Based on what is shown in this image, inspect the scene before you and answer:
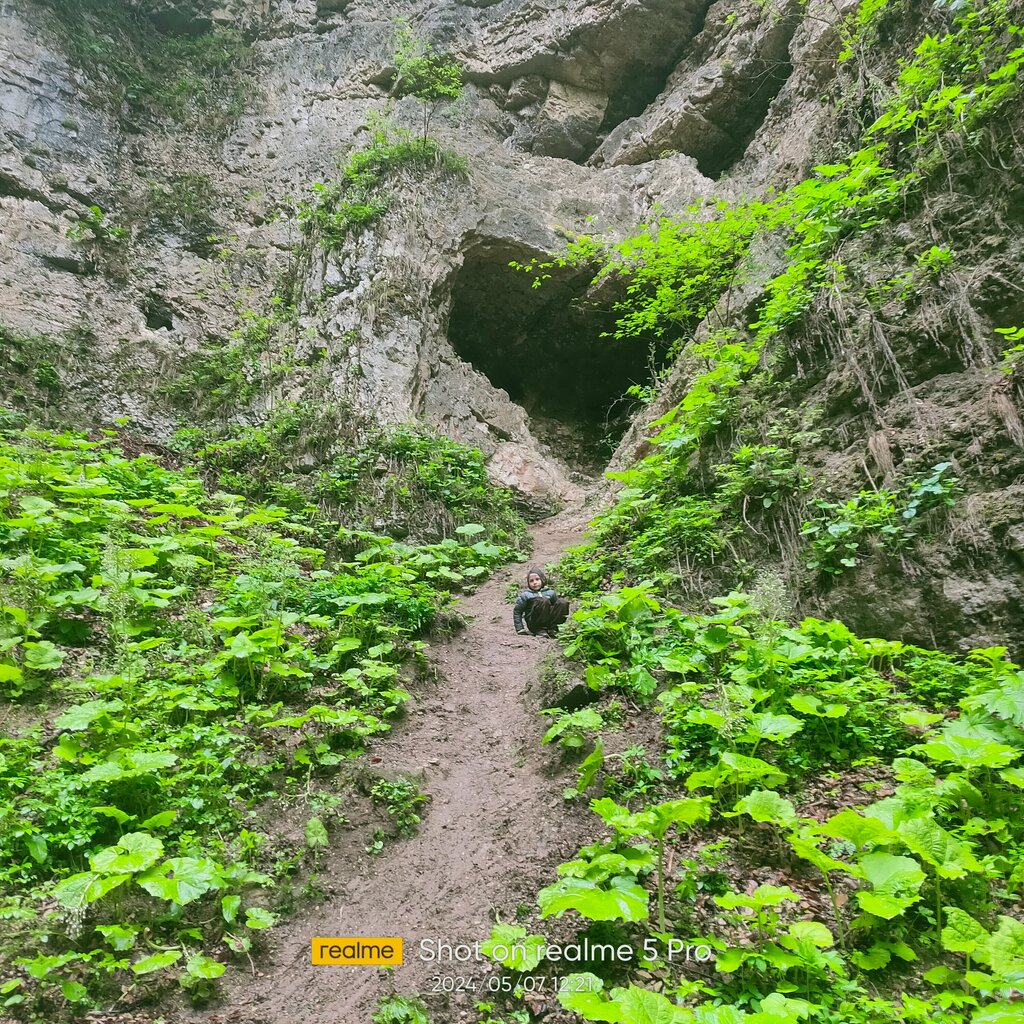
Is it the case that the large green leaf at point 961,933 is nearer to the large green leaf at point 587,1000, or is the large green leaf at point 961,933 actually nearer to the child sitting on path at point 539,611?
the large green leaf at point 587,1000

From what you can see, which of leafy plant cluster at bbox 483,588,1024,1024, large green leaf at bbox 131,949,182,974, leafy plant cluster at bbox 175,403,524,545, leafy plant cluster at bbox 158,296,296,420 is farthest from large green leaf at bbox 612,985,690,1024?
leafy plant cluster at bbox 158,296,296,420

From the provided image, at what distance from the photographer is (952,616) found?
4207 millimetres

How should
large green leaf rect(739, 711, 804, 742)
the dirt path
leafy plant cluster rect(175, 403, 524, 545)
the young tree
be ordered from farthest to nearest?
1. the young tree
2. leafy plant cluster rect(175, 403, 524, 545)
3. large green leaf rect(739, 711, 804, 742)
4. the dirt path

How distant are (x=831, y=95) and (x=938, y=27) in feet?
6.18

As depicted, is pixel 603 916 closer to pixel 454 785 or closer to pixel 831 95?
pixel 454 785

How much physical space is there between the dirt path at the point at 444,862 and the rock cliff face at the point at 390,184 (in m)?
4.76

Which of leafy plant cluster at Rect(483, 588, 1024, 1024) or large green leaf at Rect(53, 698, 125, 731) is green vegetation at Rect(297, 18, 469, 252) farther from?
leafy plant cluster at Rect(483, 588, 1024, 1024)

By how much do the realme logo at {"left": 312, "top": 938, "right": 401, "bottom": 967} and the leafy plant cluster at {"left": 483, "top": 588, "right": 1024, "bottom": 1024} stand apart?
660 millimetres

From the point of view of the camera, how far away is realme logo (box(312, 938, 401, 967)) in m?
3.04

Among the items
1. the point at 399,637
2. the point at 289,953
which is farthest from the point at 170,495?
the point at 289,953

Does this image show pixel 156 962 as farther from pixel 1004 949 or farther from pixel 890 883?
pixel 1004 949

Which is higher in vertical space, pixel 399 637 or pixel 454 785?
pixel 399 637

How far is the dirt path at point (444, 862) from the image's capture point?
283 centimetres

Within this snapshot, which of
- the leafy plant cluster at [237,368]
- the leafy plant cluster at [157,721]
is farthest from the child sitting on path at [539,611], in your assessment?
the leafy plant cluster at [237,368]
